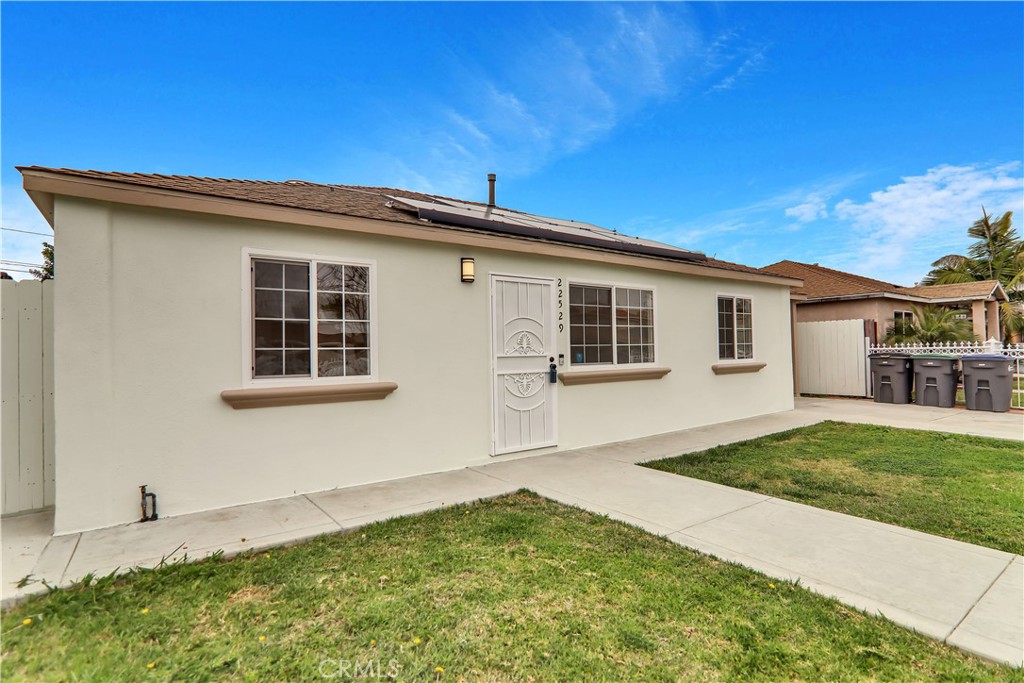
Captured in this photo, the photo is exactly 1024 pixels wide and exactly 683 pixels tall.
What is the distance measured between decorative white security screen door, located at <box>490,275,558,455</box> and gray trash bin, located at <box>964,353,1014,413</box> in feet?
28.6

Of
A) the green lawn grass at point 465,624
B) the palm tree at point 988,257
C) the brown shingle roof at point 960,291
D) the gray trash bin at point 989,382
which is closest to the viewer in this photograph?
the green lawn grass at point 465,624

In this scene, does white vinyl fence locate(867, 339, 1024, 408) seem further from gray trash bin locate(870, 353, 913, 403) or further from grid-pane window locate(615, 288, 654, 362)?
grid-pane window locate(615, 288, 654, 362)

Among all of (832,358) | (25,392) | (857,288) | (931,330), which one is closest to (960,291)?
(857,288)

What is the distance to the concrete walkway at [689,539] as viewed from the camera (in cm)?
254

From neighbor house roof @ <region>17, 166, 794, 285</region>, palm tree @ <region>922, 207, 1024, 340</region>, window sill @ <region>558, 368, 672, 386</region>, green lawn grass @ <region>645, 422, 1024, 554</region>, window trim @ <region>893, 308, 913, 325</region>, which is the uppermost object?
palm tree @ <region>922, 207, 1024, 340</region>

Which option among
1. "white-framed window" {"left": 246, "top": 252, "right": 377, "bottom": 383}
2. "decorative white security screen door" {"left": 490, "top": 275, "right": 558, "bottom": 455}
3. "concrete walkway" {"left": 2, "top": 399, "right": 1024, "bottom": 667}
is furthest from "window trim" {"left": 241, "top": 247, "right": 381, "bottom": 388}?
"decorative white security screen door" {"left": 490, "top": 275, "right": 558, "bottom": 455}

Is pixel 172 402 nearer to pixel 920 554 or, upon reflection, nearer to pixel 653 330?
pixel 920 554

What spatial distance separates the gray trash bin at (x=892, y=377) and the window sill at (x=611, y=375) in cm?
636

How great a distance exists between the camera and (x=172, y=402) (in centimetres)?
402

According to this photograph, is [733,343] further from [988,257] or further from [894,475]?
[988,257]

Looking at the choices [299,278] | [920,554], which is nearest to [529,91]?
[299,278]

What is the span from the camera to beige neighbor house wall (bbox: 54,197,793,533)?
3688 millimetres

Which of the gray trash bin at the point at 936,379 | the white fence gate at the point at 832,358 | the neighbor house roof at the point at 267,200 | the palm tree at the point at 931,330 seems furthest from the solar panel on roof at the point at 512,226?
the palm tree at the point at 931,330

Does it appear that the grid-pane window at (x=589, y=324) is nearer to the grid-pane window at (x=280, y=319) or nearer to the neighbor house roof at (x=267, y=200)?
the neighbor house roof at (x=267, y=200)
